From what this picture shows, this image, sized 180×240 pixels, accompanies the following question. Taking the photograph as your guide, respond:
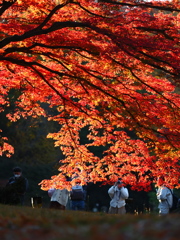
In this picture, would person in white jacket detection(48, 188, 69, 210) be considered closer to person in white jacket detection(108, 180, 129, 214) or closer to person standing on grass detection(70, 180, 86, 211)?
person standing on grass detection(70, 180, 86, 211)

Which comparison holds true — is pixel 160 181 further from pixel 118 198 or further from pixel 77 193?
pixel 77 193

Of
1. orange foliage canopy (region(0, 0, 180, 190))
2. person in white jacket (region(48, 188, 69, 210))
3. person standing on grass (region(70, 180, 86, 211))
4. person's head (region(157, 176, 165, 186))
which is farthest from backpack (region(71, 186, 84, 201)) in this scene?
person's head (region(157, 176, 165, 186))

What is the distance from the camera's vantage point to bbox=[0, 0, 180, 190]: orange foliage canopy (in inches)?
351

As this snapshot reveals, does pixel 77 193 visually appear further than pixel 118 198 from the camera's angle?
Yes

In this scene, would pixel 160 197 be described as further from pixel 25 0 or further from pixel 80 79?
pixel 25 0

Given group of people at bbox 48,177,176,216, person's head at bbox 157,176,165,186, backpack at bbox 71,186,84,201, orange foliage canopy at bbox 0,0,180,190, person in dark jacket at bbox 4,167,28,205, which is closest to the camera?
orange foliage canopy at bbox 0,0,180,190

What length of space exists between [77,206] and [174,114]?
14.1ft

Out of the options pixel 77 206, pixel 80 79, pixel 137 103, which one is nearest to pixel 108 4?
pixel 80 79

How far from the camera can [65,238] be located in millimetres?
3146

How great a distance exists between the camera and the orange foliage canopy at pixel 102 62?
8.92 metres

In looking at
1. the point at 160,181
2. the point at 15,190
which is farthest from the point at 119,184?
the point at 15,190

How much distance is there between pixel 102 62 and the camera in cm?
979

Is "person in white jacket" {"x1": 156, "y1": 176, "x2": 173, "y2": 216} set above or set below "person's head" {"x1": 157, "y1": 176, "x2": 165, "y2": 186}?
below

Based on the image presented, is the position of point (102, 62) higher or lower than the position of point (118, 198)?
higher
